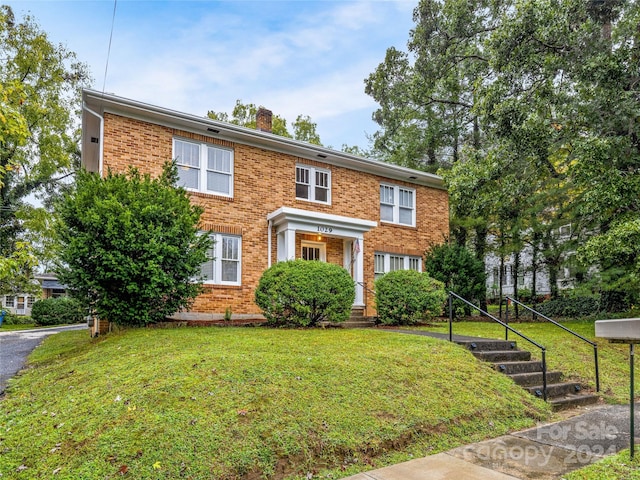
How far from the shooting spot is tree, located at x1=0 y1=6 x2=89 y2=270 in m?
23.3

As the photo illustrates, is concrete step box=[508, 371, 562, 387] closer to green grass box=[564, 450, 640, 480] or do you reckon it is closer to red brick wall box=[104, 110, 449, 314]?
green grass box=[564, 450, 640, 480]

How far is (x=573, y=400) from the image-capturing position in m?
6.69

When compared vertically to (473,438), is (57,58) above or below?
above

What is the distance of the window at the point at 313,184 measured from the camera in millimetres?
14875

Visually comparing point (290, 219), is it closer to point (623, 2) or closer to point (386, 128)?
point (623, 2)

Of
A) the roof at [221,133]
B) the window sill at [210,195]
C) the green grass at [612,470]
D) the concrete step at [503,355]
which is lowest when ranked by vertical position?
the green grass at [612,470]

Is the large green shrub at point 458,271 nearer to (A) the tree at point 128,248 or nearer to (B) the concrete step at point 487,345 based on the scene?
(B) the concrete step at point 487,345

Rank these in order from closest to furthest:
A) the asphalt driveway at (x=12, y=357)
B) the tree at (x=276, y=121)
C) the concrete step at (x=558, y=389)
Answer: the concrete step at (x=558, y=389) < the asphalt driveway at (x=12, y=357) < the tree at (x=276, y=121)

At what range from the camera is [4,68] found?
74.9 feet

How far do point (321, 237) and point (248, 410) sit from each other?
34.4ft

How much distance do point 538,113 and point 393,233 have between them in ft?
21.7

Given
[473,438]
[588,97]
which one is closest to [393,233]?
[588,97]

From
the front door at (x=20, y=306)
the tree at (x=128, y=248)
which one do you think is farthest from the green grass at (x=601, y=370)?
the front door at (x=20, y=306)

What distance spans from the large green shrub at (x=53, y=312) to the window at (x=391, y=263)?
18074mm
